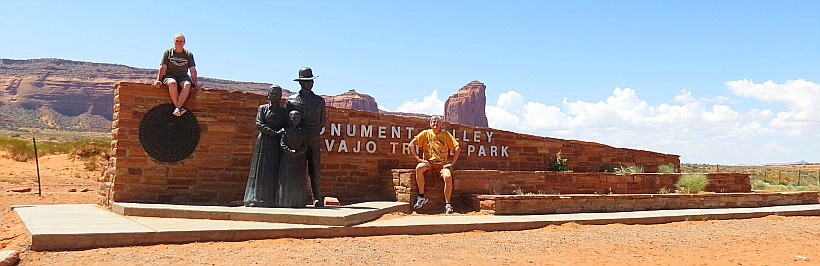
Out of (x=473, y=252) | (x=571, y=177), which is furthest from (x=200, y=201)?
(x=571, y=177)

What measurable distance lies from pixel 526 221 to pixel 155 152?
5.43 meters

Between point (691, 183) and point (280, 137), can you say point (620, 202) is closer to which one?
point (691, 183)

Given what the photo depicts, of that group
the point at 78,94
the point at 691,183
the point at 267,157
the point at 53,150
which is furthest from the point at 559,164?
the point at 78,94

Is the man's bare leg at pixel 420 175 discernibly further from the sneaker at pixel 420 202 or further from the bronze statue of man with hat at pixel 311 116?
the bronze statue of man with hat at pixel 311 116

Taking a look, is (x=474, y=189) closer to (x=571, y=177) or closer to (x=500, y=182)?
(x=500, y=182)

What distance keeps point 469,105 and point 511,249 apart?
267ft

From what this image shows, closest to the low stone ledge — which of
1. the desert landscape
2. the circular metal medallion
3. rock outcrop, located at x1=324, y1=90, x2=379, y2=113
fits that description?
the desert landscape

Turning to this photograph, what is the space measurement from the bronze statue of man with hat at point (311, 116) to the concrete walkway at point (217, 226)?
0.83 meters

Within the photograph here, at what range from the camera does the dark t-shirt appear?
9383 millimetres

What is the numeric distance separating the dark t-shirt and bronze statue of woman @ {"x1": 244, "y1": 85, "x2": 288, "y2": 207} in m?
1.56

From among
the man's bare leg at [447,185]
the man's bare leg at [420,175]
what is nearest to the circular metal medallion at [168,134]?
the man's bare leg at [420,175]

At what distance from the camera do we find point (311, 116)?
29.4 ft

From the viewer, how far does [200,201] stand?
961cm

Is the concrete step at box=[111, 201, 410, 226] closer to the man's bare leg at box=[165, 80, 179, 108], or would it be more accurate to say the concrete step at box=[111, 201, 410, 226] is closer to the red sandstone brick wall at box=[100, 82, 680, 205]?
the red sandstone brick wall at box=[100, 82, 680, 205]
